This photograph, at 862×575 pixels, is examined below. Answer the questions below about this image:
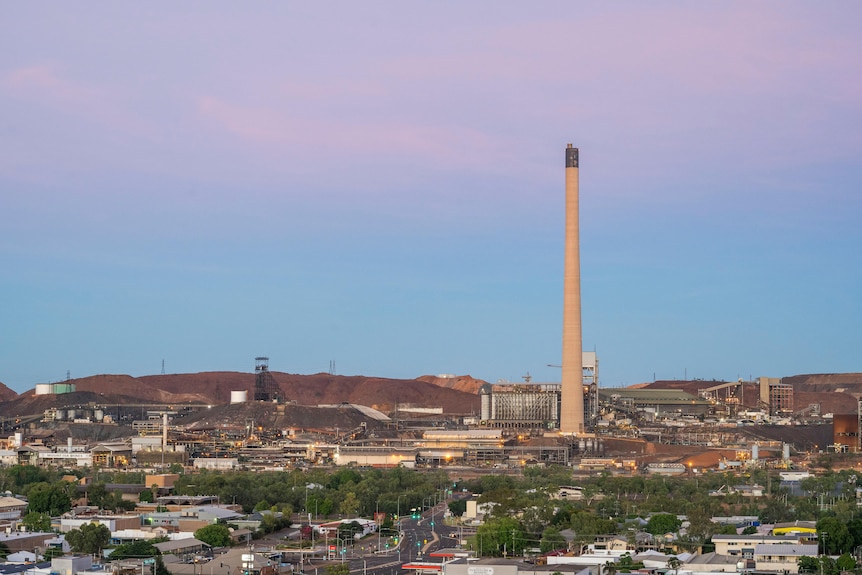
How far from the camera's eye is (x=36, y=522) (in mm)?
60188

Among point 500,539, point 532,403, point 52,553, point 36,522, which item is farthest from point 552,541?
point 532,403

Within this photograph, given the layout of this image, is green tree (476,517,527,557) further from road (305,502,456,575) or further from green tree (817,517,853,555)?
green tree (817,517,853,555)

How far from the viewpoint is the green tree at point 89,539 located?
175 ft

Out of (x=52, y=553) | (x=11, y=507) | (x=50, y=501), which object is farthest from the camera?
(x=50, y=501)

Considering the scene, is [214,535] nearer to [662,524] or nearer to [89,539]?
[89,539]

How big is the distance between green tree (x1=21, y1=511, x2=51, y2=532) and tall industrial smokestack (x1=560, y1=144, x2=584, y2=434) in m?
49.5

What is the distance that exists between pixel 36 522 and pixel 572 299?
51337 mm

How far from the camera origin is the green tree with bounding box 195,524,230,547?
5653 centimetres

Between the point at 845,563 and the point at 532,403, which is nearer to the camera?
the point at 845,563

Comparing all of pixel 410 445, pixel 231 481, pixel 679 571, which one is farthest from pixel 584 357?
pixel 679 571

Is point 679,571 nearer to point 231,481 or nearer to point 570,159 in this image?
point 231,481

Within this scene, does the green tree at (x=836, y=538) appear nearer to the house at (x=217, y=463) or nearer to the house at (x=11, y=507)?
the house at (x=11, y=507)

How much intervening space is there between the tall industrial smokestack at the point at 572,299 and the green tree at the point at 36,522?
49.5 meters

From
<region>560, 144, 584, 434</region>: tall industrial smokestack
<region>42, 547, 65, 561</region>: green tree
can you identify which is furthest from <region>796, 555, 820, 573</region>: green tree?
<region>560, 144, 584, 434</region>: tall industrial smokestack
